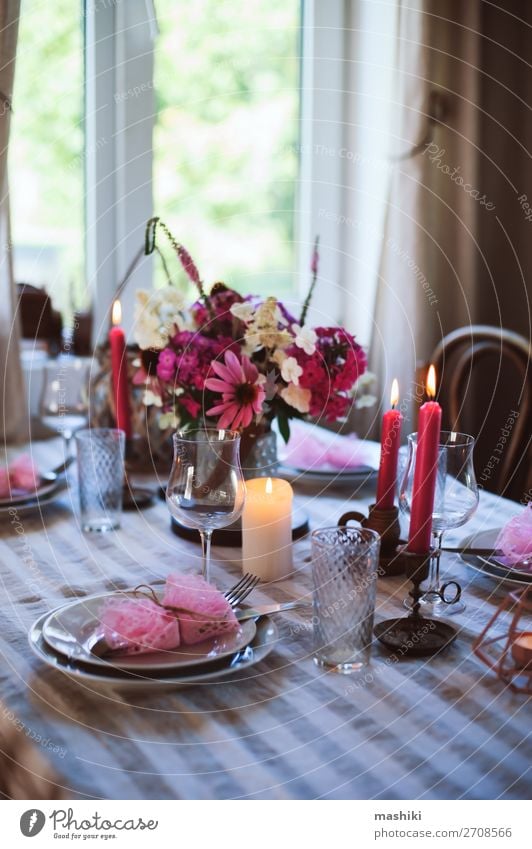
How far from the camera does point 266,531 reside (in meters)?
0.99

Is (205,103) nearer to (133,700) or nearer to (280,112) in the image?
(280,112)

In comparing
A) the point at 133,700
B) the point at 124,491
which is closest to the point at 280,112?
the point at 124,491

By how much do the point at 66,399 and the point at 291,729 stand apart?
1026mm

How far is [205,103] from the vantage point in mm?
2418

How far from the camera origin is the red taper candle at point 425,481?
848mm

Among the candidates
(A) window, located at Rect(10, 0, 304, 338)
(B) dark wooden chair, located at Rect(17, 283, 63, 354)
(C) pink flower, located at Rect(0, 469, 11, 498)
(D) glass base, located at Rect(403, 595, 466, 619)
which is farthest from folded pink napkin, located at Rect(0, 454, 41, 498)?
(A) window, located at Rect(10, 0, 304, 338)

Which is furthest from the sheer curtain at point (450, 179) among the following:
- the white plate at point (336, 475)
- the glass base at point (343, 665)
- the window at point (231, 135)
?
the glass base at point (343, 665)

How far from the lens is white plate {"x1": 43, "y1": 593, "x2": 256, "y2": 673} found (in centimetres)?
73

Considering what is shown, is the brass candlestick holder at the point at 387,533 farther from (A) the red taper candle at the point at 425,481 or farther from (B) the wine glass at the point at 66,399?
(B) the wine glass at the point at 66,399

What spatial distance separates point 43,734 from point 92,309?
5.29 feet

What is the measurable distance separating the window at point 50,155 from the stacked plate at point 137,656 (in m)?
1.38
